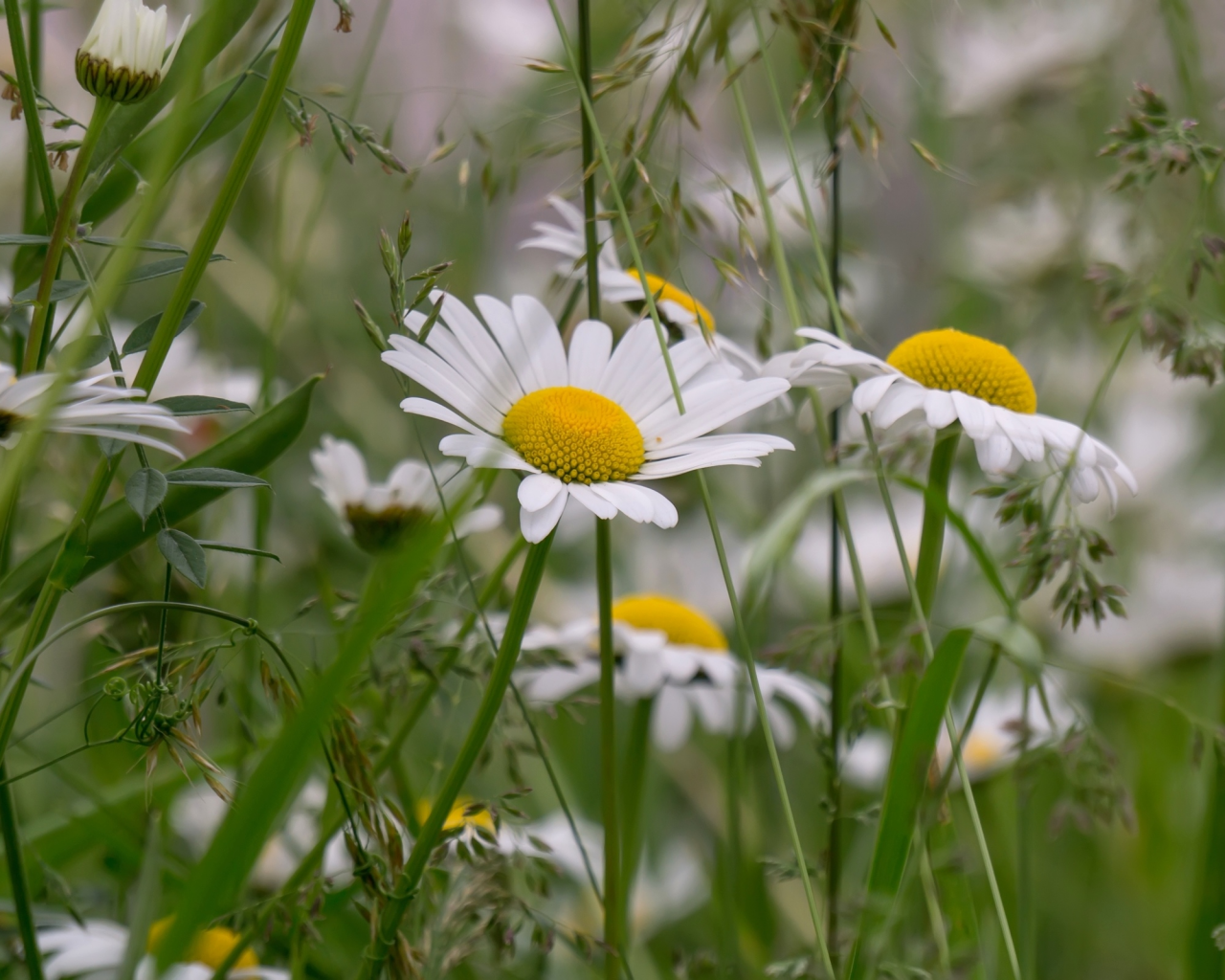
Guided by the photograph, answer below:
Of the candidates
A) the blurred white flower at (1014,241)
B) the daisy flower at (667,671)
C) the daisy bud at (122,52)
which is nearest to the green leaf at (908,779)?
the daisy flower at (667,671)

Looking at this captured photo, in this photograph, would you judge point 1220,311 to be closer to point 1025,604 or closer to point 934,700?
point 1025,604

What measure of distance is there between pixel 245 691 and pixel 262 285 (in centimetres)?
82

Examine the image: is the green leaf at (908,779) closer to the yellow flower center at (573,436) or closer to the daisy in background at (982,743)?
the yellow flower center at (573,436)

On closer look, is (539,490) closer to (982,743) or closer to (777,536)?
(777,536)

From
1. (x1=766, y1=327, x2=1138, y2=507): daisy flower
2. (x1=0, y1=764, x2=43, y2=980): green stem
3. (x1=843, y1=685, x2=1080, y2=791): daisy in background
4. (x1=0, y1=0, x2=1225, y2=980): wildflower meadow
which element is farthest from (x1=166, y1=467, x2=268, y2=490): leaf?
(x1=843, y1=685, x2=1080, y2=791): daisy in background

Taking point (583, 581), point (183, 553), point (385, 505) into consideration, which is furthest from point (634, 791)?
point (583, 581)

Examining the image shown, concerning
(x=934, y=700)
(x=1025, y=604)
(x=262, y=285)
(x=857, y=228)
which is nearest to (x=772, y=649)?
(x=934, y=700)

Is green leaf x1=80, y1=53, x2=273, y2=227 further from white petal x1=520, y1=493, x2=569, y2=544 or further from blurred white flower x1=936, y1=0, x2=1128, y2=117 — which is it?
blurred white flower x1=936, y1=0, x2=1128, y2=117

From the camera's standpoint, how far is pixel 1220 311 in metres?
0.83

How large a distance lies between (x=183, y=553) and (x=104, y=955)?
0.21 m

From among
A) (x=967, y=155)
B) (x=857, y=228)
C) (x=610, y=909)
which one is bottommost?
(x=610, y=909)

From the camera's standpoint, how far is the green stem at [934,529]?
464mm

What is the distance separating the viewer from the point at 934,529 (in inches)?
18.3

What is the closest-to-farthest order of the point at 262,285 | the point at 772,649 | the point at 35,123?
the point at 35,123 < the point at 772,649 < the point at 262,285
